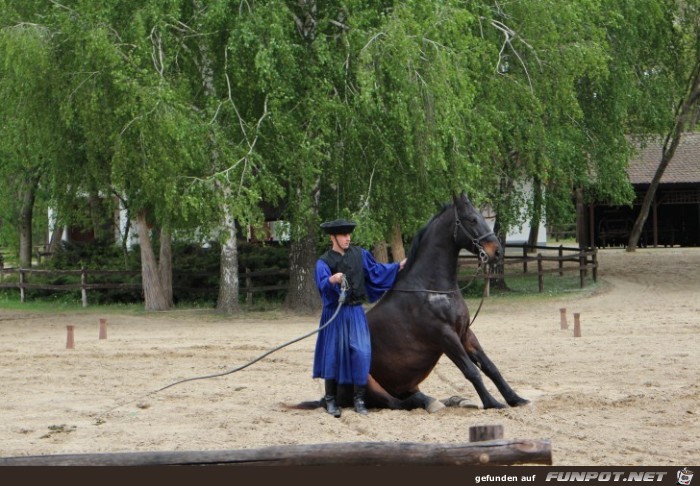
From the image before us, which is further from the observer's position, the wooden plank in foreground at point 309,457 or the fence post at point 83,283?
the fence post at point 83,283

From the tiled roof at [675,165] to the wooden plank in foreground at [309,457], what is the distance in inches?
1510

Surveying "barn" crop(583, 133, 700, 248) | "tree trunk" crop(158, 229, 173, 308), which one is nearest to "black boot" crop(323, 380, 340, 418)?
"tree trunk" crop(158, 229, 173, 308)

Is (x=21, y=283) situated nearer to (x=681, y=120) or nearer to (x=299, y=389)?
(x=299, y=389)

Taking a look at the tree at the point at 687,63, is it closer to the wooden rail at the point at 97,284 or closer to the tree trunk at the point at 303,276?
the tree trunk at the point at 303,276

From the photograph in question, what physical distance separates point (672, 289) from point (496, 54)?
858 cm

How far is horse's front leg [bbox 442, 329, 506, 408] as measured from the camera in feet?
35.5

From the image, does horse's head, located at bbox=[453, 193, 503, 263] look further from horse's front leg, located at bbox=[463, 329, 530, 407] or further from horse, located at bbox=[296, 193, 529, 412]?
horse's front leg, located at bbox=[463, 329, 530, 407]

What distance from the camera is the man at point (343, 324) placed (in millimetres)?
10812

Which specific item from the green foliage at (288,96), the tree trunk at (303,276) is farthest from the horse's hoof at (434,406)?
the tree trunk at (303,276)

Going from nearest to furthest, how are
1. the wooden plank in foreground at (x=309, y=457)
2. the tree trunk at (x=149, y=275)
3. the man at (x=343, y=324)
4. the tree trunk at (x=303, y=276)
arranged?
the wooden plank in foreground at (x=309, y=457)
the man at (x=343, y=324)
the tree trunk at (x=303, y=276)
the tree trunk at (x=149, y=275)

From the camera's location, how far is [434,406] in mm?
10914

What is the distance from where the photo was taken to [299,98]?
2198cm

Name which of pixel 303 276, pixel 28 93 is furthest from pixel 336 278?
pixel 303 276

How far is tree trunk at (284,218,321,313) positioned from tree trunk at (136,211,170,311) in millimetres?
3274
